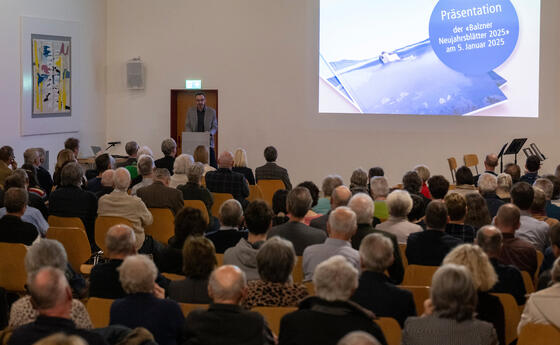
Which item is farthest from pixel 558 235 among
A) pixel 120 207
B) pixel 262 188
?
pixel 262 188

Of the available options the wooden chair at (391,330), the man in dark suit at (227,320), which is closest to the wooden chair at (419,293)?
the wooden chair at (391,330)

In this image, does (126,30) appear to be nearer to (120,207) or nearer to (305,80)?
(305,80)

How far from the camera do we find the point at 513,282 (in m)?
4.21

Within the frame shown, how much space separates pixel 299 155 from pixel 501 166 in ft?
12.3

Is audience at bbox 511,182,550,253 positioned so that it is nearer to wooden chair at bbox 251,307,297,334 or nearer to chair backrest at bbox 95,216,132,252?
wooden chair at bbox 251,307,297,334

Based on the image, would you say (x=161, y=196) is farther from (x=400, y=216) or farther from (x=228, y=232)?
(x=400, y=216)

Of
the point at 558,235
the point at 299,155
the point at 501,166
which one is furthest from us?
the point at 299,155

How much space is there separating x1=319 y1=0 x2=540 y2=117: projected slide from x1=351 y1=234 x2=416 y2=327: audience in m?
8.65

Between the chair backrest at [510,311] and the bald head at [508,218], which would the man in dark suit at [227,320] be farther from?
the bald head at [508,218]

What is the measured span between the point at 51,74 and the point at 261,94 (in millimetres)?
3823

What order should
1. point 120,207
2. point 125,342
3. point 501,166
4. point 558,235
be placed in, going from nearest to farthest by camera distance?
point 125,342
point 558,235
point 120,207
point 501,166

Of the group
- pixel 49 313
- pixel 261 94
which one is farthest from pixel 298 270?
pixel 261 94

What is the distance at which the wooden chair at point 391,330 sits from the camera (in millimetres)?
3412

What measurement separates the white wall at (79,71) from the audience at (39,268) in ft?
26.5
